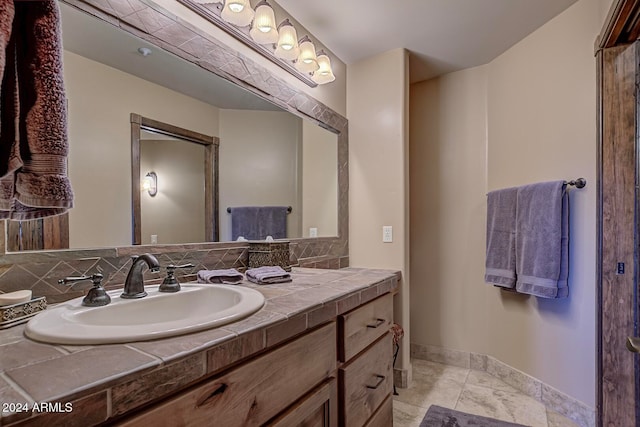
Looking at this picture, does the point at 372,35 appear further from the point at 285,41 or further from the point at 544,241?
the point at 544,241

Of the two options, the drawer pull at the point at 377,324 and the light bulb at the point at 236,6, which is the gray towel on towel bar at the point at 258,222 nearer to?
the drawer pull at the point at 377,324

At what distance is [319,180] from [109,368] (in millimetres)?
1791

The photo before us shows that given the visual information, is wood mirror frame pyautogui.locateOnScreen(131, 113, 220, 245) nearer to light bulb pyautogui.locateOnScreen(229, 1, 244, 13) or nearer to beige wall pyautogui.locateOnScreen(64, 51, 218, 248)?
beige wall pyautogui.locateOnScreen(64, 51, 218, 248)

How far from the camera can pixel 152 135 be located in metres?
1.31

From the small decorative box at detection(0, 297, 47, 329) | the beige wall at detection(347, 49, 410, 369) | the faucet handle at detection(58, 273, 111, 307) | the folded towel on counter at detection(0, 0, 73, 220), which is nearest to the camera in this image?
the folded towel on counter at detection(0, 0, 73, 220)

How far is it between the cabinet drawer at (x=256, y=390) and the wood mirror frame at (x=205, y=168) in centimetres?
71

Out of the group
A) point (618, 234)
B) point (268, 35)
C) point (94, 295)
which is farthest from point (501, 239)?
point (94, 295)

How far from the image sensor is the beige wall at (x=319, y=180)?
6.97 ft

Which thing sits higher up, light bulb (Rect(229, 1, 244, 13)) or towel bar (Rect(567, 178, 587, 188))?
light bulb (Rect(229, 1, 244, 13))

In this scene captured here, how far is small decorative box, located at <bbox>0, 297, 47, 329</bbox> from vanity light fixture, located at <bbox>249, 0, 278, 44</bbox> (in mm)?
1381

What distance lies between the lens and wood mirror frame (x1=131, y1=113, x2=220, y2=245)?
1241 millimetres

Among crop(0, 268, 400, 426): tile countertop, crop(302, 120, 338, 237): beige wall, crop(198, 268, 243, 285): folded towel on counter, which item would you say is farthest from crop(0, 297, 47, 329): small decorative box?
crop(302, 120, 338, 237): beige wall

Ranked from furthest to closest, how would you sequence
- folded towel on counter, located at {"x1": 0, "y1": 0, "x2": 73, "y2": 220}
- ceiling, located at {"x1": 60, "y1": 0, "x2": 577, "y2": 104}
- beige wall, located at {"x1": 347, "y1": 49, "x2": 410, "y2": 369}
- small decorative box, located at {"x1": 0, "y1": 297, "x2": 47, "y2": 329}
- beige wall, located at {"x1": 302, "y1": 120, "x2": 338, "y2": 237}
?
beige wall, located at {"x1": 347, "y1": 49, "x2": 410, "y2": 369} < beige wall, located at {"x1": 302, "y1": 120, "x2": 338, "y2": 237} < ceiling, located at {"x1": 60, "y1": 0, "x2": 577, "y2": 104} < small decorative box, located at {"x1": 0, "y1": 297, "x2": 47, "y2": 329} < folded towel on counter, located at {"x1": 0, "y1": 0, "x2": 73, "y2": 220}

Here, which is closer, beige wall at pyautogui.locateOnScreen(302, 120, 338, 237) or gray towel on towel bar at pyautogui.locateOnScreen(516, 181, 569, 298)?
gray towel on towel bar at pyautogui.locateOnScreen(516, 181, 569, 298)
